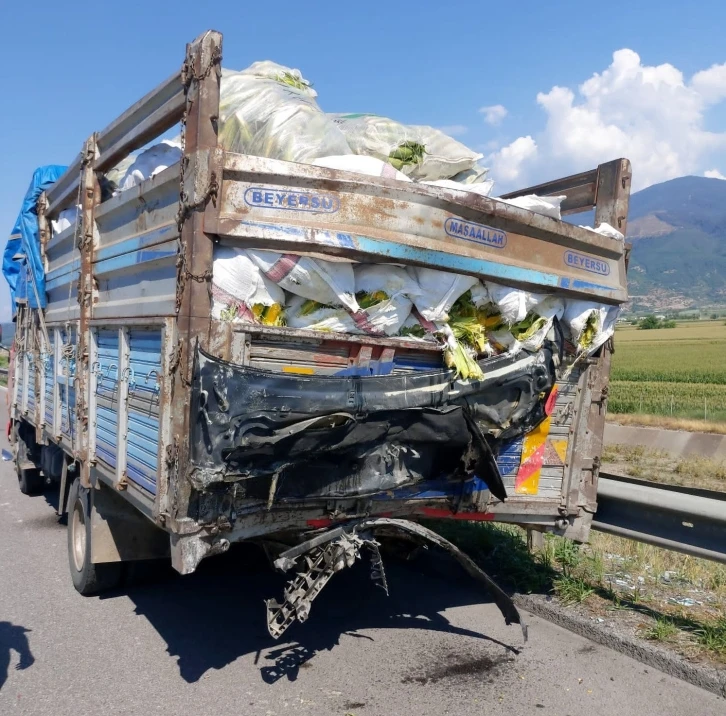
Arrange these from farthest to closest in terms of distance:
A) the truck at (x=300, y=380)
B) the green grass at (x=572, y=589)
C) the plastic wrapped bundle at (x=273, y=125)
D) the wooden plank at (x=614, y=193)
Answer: the green grass at (x=572, y=589) → the wooden plank at (x=614, y=193) → the plastic wrapped bundle at (x=273, y=125) → the truck at (x=300, y=380)

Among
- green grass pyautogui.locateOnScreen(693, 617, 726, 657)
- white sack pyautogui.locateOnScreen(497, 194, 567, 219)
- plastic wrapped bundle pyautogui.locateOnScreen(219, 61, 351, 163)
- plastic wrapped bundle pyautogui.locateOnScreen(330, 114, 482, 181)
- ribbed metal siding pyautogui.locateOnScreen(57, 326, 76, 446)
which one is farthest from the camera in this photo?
ribbed metal siding pyautogui.locateOnScreen(57, 326, 76, 446)

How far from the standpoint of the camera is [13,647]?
4.37 m

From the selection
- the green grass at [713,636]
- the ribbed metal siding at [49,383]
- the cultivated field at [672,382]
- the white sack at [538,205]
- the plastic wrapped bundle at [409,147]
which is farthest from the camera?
the cultivated field at [672,382]

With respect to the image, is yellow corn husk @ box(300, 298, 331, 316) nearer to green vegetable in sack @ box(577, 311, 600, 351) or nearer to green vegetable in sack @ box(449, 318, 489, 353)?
green vegetable in sack @ box(449, 318, 489, 353)

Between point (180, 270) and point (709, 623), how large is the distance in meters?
3.54

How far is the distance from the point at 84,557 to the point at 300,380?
2.86 metres

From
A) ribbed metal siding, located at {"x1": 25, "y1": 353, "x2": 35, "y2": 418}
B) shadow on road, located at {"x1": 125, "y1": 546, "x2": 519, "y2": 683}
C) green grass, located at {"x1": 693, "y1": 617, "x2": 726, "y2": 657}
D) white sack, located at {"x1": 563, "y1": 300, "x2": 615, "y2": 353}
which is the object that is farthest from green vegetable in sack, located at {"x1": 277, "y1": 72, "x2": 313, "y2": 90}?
green grass, located at {"x1": 693, "y1": 617, "x2": 726, "y2": 657}

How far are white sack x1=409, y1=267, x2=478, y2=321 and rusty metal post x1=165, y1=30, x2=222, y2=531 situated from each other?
1.04 m

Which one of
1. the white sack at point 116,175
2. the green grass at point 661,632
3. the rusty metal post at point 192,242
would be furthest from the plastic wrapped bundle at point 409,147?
the green grass at point 661,632

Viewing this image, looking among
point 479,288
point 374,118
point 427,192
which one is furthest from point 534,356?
point 374,118

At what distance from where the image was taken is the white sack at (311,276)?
10.9ft

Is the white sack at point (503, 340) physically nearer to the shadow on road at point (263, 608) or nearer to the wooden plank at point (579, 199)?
the wooden plank at point (579, 199)

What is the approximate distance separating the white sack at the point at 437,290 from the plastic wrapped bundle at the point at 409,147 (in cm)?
107

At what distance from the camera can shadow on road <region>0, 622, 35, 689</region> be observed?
13.4 ft
